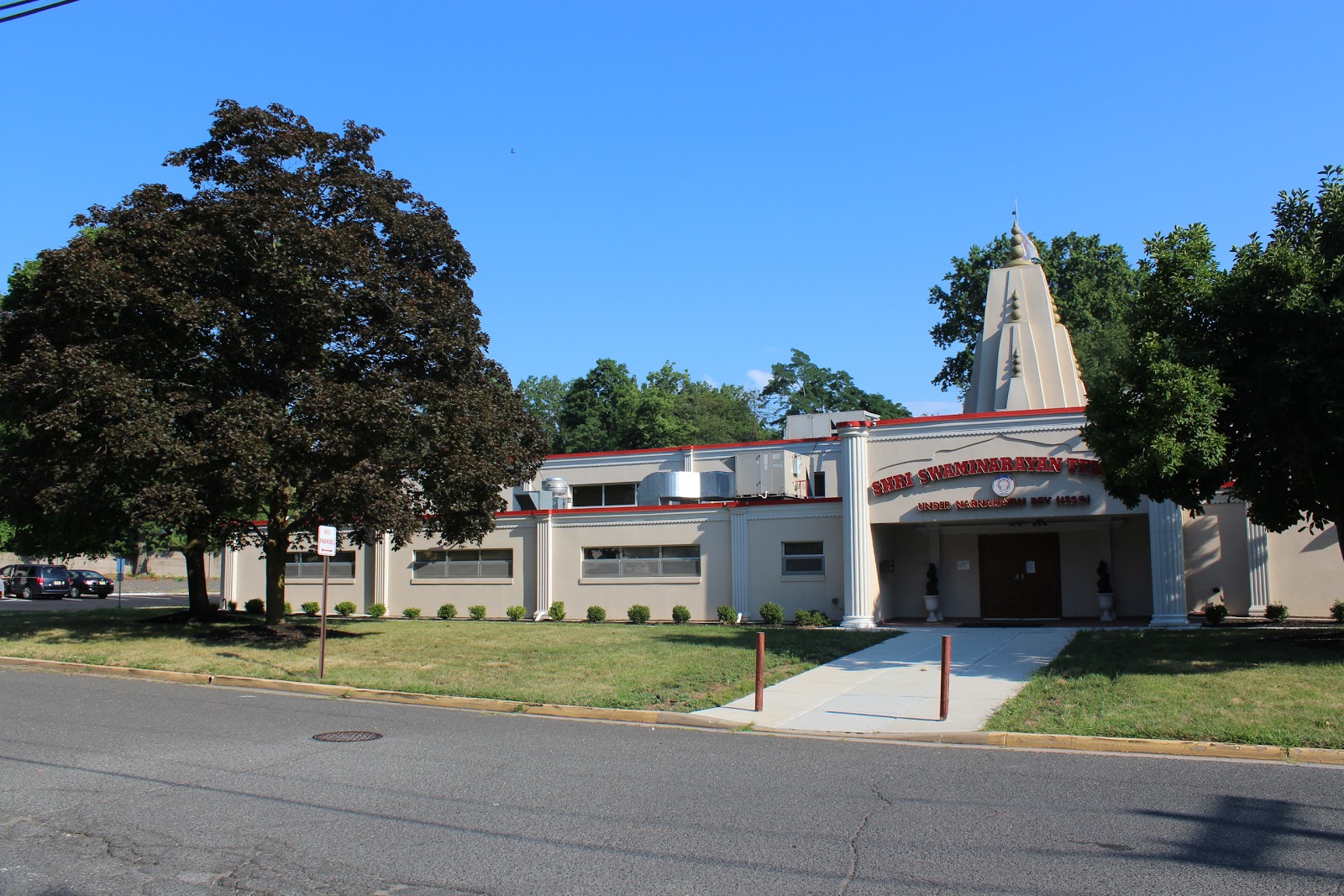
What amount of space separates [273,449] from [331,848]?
42.9ft

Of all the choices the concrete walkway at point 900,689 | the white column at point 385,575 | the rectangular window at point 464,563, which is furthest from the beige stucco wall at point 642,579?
the concrete walkway at point 900,689

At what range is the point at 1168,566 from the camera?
72.2ft

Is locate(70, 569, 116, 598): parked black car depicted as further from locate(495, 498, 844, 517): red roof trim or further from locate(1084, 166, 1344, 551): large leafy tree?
locate(1084, 166, 1344, 551): large leafy tree

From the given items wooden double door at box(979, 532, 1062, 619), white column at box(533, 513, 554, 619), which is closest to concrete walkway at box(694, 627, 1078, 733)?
wooden double door at box(979, 532, 1062, 619)

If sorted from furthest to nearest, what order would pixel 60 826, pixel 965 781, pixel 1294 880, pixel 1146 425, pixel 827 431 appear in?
pixel 827 431, pixel 1146 425, pixel 965 781, pixel 60 826, pixel 1294 880

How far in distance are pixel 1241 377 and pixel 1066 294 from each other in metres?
41.1

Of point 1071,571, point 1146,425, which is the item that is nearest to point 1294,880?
point 1146,425

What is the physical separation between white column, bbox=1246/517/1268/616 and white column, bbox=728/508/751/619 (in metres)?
11.8

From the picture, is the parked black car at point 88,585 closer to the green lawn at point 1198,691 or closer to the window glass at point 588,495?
the window glass at point 588,495

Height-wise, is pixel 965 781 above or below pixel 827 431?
below

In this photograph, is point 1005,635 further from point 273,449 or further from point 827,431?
point 273,449

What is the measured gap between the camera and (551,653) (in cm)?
1892

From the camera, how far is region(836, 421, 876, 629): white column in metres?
24.4

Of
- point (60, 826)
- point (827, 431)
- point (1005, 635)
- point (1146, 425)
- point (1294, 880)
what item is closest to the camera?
point (1294, 880)
